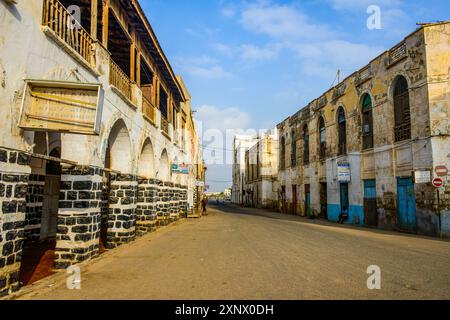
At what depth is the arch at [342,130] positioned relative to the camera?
22828 millimetres

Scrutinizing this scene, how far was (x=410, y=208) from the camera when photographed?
1603 cm

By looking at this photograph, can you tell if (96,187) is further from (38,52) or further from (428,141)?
(428,141)

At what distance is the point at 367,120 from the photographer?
2008cm

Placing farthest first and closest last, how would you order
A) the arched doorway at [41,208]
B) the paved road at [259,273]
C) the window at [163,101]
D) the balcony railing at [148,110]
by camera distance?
the window at [163,101] < the balcony railing at [148,110] < the arched doorway at [41,208] < the paved road at [259,273]

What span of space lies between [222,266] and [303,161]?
2372 cm

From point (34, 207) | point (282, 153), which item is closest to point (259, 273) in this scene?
point (34, 207)

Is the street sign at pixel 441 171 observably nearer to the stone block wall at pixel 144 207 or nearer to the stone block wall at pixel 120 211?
the stone block wall at pixel 144 207

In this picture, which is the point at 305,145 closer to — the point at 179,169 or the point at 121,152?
the point at 179,169

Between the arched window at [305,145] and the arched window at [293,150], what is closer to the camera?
the arched window at [305,145]

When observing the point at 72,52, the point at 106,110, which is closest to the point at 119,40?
the point at 106,110

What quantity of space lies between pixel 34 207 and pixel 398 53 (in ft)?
55.1

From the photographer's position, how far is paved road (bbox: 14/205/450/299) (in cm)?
543

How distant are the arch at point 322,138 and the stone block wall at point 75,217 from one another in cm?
2024

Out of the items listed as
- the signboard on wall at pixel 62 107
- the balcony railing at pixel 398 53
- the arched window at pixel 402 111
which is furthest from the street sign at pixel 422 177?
the signboard on wall at pixel 62 107
